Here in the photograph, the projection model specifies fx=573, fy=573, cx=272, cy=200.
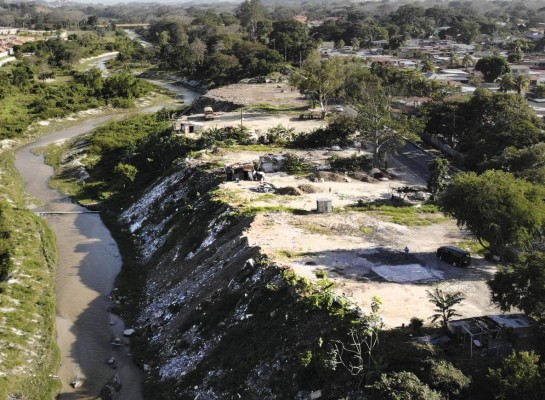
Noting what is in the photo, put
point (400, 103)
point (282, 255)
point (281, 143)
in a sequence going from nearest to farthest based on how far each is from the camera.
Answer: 1. point (282, 255)
2. point (281, 143)
3. point (400, 103)

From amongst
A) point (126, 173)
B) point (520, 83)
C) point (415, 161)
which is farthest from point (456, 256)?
point (520, 83)

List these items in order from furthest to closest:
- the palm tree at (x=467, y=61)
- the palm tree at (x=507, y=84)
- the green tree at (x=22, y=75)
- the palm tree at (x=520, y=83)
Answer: the palm tree at (x=467, y=61), the green tree at (x=22, y=75), the palm tree at (x=520, y=83), the palm tree at (x=507, y=84)

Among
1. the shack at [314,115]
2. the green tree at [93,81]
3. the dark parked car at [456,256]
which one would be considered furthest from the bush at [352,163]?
the green tree at [93,81]

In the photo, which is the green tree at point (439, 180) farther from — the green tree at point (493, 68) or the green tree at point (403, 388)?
the green tree at point (493, 68)

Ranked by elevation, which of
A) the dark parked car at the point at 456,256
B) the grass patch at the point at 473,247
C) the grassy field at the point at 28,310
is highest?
the dark parked car at the point at 456,256

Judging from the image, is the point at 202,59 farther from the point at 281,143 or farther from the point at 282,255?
the point at 282,255

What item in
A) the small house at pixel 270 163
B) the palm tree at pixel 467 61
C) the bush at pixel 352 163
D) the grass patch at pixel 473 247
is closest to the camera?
the grass patch at pixel 473 247

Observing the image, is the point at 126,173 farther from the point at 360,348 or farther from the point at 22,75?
the point at 22,75

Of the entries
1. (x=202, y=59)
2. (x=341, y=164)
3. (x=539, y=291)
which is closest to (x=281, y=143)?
(x=341, y=164)
